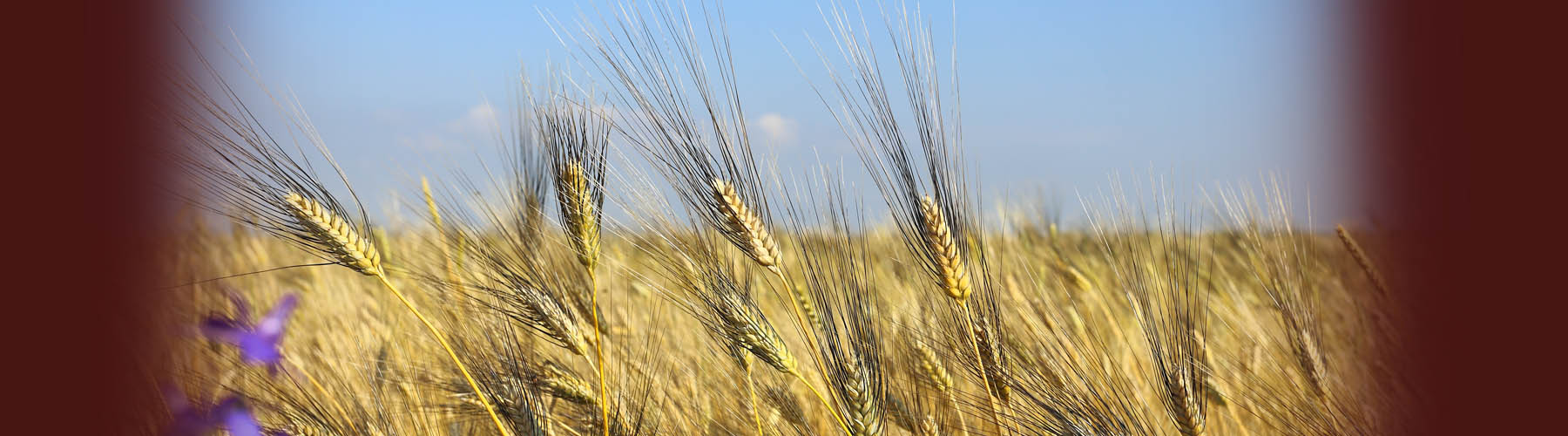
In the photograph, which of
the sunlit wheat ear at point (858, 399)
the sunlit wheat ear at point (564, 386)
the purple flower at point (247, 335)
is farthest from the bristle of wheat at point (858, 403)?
the purple flower at point (247, 335)

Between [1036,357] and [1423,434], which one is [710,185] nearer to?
Result: [1036,357]

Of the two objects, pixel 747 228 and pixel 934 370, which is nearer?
pixel 747 228

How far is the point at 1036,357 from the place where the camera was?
4.52 ft

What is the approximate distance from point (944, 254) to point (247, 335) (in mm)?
1805

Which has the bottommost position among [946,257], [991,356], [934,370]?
[934,370]

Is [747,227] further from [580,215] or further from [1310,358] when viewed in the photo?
[1310,358]

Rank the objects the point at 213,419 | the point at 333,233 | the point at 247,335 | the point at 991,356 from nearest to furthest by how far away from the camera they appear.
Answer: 1. the point at 333,233
2. the point at 991,356
3. the point at 213,419
4. the point at 247,335

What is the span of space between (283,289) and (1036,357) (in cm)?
321

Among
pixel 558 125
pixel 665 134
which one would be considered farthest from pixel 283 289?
pixel 665 134

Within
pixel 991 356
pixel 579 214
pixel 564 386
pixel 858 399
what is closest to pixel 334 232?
pixel 579 214

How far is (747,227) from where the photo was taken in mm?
1174

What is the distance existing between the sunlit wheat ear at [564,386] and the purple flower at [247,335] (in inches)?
25.4

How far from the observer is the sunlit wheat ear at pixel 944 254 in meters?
1.18

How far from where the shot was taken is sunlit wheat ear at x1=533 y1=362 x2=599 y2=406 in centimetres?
153
